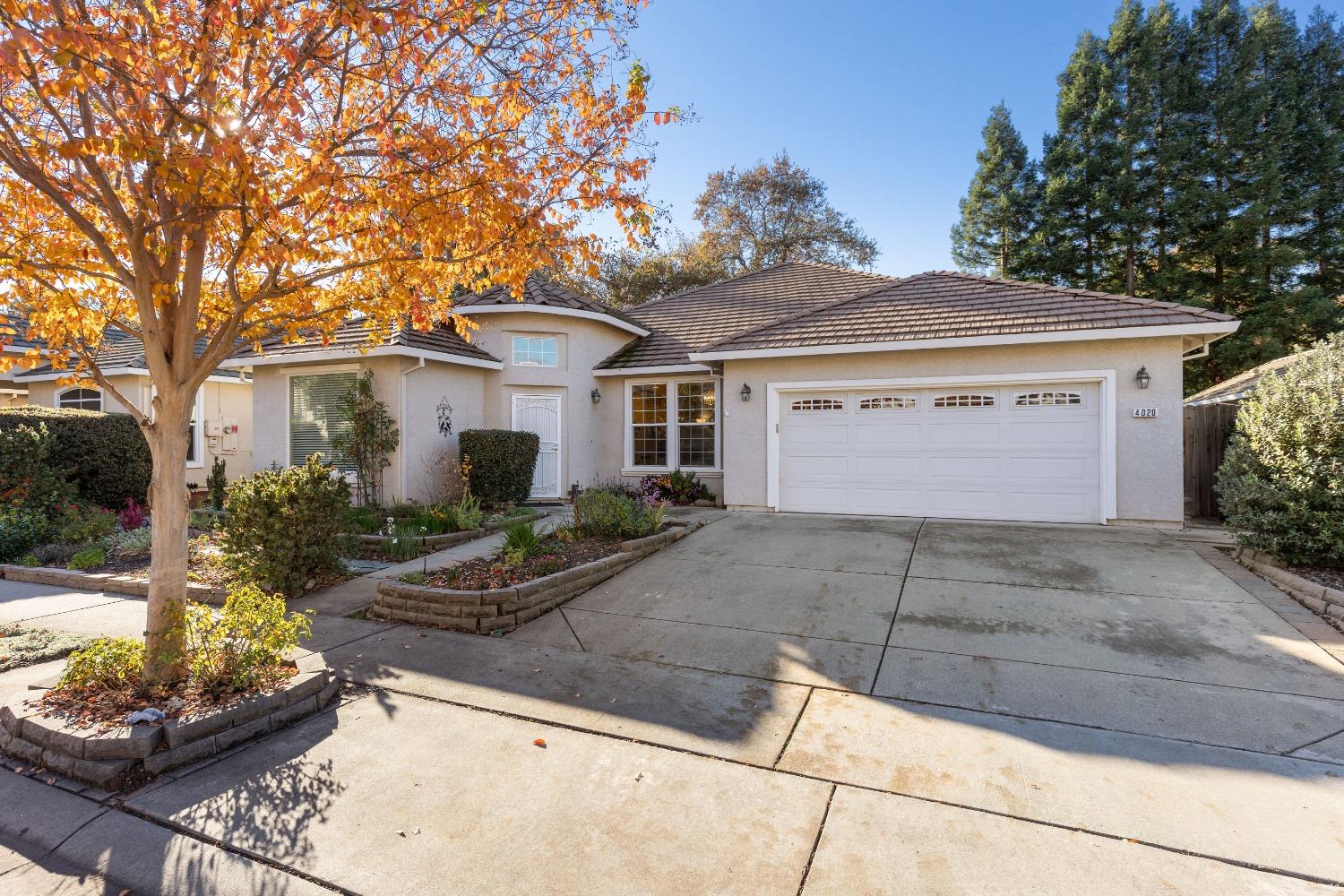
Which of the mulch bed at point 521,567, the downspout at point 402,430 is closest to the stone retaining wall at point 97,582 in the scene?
the mulch bed at point 521,567

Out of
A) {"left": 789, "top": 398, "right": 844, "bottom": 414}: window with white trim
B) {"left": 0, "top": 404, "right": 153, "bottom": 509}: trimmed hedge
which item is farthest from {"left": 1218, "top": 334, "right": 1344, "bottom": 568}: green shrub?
{"left": 0, "top": 404, "right": 153, "bottom": 509}: trimmed hedge

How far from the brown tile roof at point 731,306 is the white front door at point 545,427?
1547mm

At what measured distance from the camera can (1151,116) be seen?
2312 cm

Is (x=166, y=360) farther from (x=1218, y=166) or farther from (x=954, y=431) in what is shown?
(x=1218, y=166)

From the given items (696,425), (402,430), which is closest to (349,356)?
(402,430)

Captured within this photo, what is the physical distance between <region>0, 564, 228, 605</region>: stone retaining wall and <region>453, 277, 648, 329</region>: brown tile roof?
6839mm

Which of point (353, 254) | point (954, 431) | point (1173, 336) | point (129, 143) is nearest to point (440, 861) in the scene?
point (129, 143)

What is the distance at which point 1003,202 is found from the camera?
84.5 ft

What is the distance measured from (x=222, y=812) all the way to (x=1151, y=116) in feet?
→ 104

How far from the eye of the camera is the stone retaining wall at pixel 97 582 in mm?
6582

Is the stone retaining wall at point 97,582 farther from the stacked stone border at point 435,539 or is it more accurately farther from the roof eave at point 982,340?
the roof eave at point 982,340

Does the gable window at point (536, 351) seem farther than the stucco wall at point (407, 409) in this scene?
Yes

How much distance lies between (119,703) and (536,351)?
1009cm

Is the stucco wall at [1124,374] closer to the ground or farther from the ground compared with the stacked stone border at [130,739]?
farther from the ground
